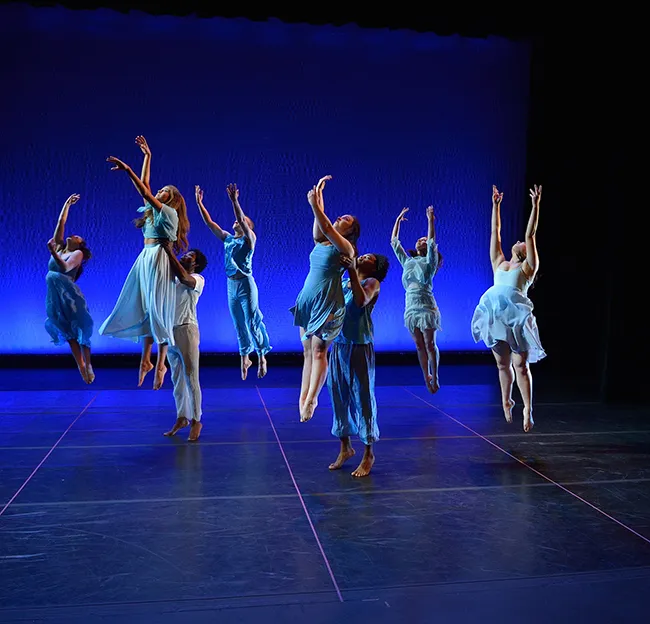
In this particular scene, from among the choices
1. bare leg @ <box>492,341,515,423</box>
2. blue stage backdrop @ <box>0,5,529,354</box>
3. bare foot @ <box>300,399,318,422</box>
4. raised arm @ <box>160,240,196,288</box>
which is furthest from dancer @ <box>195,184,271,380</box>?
bare leg @ <box>492,341,515,423</box>

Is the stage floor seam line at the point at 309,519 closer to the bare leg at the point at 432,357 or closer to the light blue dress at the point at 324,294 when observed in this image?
the light blue dress at the point at 324,294

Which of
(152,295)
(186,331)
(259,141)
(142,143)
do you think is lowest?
(186,331)

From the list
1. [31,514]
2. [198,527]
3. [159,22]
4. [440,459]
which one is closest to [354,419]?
[440,459]

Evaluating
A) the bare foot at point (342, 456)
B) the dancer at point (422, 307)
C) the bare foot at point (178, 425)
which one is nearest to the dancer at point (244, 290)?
the dancer at point (422, 307)

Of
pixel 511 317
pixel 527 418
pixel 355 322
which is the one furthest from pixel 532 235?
pixel 355 322

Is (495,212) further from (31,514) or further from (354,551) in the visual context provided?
(31,514)

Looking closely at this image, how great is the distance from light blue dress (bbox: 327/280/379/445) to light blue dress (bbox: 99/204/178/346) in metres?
1.30

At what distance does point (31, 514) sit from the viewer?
12.7 feet

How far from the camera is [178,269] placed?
5098 mm

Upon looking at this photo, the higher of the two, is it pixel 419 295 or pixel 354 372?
pixel 419 295

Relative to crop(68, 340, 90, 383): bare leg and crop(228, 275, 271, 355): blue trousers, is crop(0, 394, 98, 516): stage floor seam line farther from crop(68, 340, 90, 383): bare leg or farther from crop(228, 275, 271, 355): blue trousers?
crop(228, 275, 271, 355): blue trousers

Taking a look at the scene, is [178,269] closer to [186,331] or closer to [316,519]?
[186,331]

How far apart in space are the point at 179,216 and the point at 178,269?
47 centimetres

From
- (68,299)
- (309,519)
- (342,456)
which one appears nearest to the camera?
(309,519)
